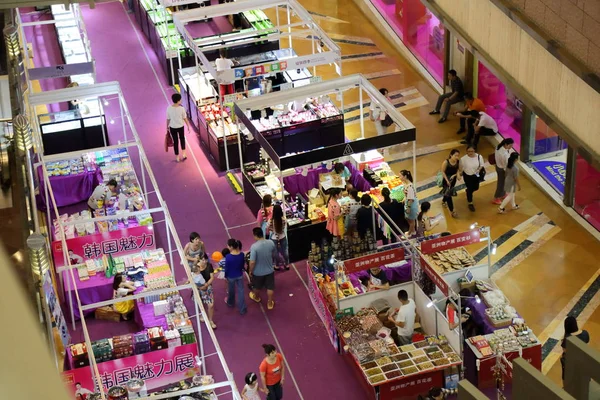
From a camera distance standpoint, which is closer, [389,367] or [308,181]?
[389,367]

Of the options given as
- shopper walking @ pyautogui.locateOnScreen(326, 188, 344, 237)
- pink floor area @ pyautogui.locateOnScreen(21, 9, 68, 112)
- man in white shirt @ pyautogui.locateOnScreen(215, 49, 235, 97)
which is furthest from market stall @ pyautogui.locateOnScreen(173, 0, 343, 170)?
pink floor area @ pyautogui.locateOnScreen(21, 9, 68, 112)

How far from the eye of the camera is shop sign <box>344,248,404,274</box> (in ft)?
37.0

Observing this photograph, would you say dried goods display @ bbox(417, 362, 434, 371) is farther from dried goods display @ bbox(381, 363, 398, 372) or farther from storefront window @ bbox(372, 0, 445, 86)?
storefront window @ bbox(372, 0, 445, 86)

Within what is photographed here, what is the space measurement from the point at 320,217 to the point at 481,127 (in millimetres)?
4359

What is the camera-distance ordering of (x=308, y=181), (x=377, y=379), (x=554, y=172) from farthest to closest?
(x=554, y=172) → (x=308, y=181) → (x=377, y=379)

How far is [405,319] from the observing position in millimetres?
10945

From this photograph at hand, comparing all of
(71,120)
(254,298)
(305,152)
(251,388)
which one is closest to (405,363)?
(251,388)

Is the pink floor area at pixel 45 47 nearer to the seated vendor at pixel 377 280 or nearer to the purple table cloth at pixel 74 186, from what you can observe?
the purple table cloth at pixel 74 186

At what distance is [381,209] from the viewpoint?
1262 centimetres

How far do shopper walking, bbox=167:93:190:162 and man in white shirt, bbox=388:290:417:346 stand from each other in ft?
21.6

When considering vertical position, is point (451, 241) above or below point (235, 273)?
above

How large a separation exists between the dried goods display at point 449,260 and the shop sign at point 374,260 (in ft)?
1.53

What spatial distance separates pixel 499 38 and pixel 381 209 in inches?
215

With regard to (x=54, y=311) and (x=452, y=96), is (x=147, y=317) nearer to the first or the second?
(x=54, y=311)
